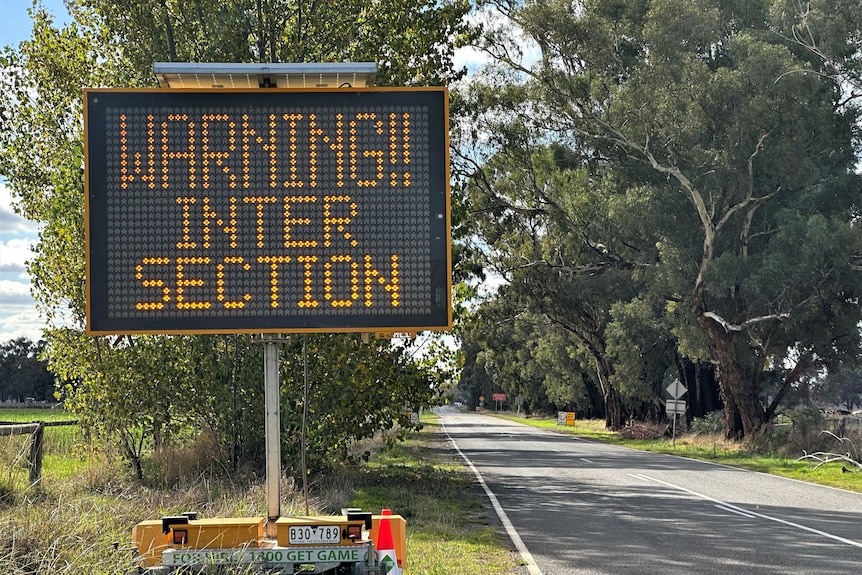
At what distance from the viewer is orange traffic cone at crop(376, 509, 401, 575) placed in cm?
693

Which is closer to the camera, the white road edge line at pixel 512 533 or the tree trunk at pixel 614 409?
the white road edge line at pixel 512 533

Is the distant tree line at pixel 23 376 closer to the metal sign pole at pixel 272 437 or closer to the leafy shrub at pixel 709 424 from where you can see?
the leafy shrub at pixel 709 424

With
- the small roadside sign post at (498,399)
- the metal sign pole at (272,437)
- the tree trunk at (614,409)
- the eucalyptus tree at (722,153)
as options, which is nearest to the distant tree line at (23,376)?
the small roadside sign post at (498,399)

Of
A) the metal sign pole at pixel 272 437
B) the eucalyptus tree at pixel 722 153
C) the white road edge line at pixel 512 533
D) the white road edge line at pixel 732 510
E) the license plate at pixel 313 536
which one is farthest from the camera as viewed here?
the eucalyptus tree at pixel 722 153

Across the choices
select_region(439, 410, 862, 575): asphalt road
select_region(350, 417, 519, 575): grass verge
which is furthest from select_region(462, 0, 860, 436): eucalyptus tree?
select_region(350, 417, 519, 575): grass verge

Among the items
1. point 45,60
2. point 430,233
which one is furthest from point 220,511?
point 45,60

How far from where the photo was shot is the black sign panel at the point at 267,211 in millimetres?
7039

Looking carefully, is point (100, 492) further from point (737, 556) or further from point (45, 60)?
point (737, 556)

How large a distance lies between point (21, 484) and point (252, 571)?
635cm

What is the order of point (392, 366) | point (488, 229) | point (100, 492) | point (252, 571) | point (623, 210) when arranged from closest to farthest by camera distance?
point (252, 571)
point (100, 492)
point (392, 366)
point (623, 210)
point (488, 229)

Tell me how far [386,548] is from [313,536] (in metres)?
0.51

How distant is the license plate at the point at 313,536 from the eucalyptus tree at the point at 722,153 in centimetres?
2903

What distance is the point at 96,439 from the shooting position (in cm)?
1753

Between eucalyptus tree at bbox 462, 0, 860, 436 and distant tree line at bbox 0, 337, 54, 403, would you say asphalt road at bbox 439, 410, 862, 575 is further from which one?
distant tree line at bbox 0, 337, 54, 403
